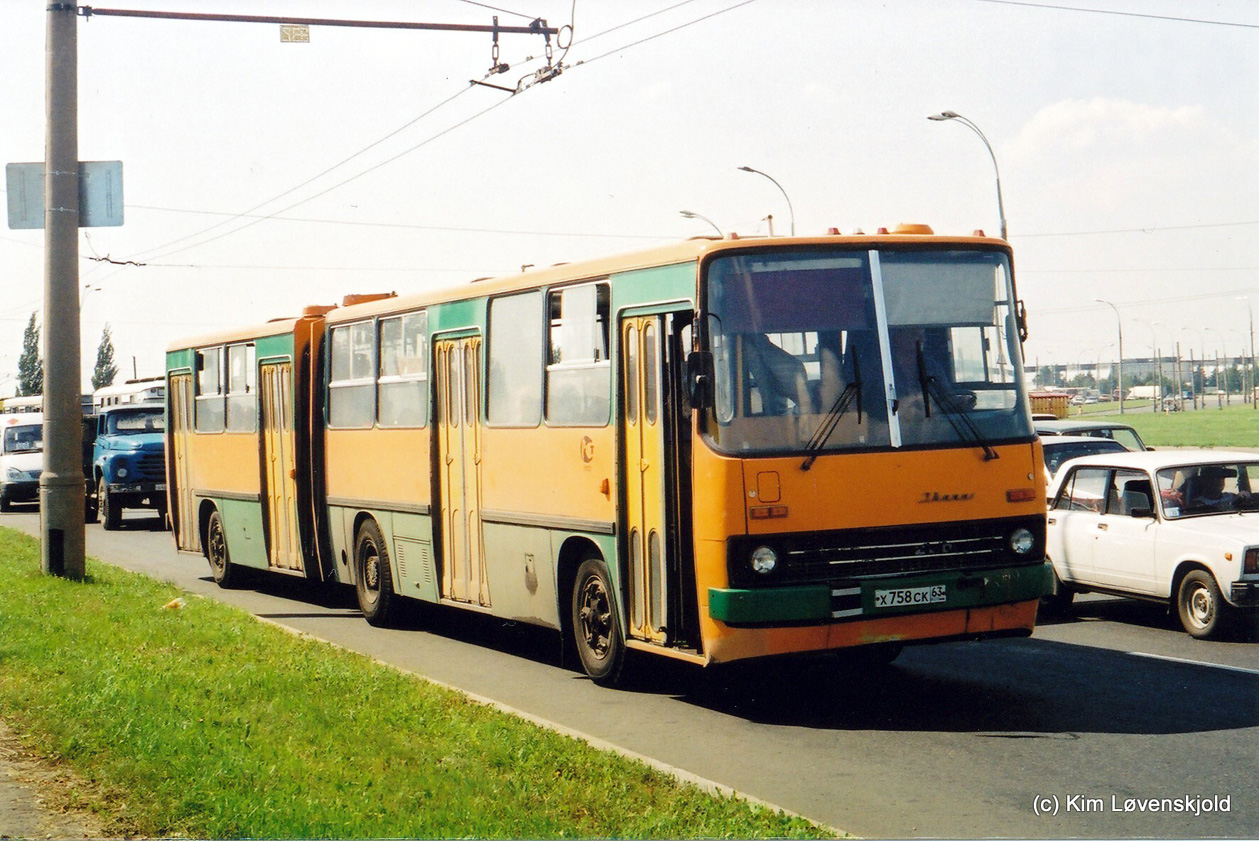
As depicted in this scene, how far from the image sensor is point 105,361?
114 m

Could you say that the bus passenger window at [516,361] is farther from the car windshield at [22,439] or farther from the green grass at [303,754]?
the car windshield at [22,439]

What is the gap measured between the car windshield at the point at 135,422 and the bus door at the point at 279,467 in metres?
14.7

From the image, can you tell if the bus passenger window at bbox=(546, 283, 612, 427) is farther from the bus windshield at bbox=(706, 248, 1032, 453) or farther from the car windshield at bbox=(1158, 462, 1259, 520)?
the car windshield at bbox=(1158, 462, 1259, 520)

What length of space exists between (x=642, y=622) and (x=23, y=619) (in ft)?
19.4

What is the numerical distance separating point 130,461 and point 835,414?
77.7 feet

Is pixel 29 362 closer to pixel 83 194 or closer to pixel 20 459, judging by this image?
pixel 20 459

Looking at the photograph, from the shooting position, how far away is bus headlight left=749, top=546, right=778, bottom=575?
8.92m

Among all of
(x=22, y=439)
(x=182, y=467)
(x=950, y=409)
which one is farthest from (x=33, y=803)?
(x=22, y=439)

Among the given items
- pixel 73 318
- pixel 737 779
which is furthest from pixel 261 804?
pixel 73 318

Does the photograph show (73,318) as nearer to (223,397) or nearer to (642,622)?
(223,397)

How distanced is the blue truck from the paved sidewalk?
23.0 metres

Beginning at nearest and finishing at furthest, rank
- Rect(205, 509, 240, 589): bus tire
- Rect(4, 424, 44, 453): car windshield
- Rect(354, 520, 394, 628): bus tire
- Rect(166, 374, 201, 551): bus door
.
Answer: Rect(354, 520, 394, 628): bus tire, Rect(205, 509, 240, 589): bus tire, Rect(166, 374, 201, 551): bus door, Rect(4, 424, 44, 453): car windshield

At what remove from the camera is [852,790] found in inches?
288

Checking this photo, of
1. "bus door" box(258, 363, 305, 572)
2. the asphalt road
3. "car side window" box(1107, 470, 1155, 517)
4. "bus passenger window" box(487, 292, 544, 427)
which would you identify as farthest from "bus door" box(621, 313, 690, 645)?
"bus door" box(258, 363, 305, 572)
